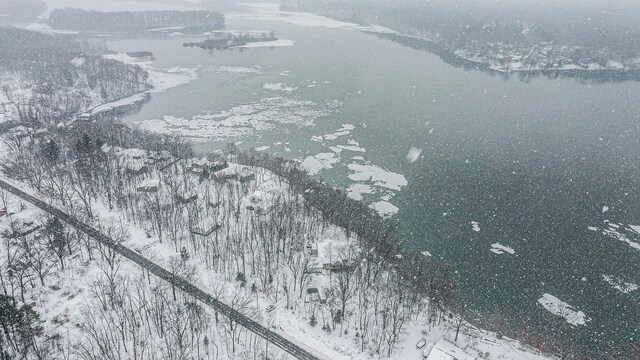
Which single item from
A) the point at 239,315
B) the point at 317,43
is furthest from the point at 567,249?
the point at 317,43

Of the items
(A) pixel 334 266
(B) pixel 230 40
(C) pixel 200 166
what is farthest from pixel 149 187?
(B) pixel 230 40

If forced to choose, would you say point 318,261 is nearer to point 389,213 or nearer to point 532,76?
point 389,213

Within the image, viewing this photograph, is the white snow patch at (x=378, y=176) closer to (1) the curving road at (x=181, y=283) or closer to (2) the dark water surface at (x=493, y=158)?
(2) the dark water surface at (x=493, y=158)

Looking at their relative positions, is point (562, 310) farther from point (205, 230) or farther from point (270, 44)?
point (270, 44)

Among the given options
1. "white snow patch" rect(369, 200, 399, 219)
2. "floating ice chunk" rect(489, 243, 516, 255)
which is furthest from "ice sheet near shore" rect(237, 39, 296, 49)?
"floating ice chunk" rect(489, 243, 516, 255)

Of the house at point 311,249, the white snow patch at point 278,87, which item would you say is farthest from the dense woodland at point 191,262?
the white snow patch at point 278,87
